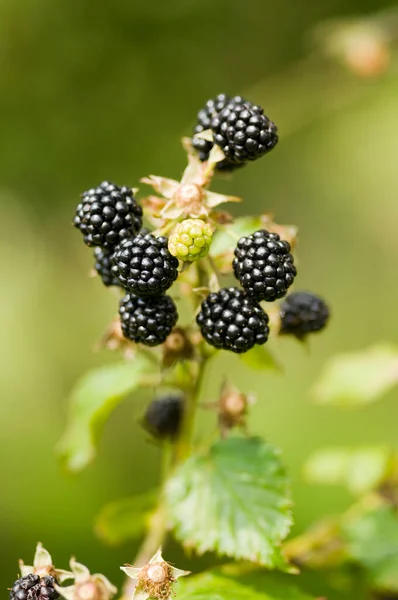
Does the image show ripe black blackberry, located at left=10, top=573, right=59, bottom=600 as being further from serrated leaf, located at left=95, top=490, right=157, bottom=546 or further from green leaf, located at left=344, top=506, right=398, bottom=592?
green leaf, located at left=344, top=506, right=398, bottom=592

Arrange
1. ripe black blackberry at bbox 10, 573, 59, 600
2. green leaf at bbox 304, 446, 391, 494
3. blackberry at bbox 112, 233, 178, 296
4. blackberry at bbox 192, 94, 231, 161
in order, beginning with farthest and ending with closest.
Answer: green leaf at bbox 304, 446, 391, 494
blackberry at bbox 192, 94, 231, 161
blackberry at bbox 112, 233, 178, 296
ripe black blackberry at bbox 10, 573, 59, 600

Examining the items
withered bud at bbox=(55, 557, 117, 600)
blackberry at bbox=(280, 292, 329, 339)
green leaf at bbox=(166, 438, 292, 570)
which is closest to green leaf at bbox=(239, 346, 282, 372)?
blackberry at bbox=(280, 292, 329, 339)

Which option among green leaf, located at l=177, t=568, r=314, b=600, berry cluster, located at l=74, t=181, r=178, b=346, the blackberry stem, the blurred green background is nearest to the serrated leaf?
the blackberry stem

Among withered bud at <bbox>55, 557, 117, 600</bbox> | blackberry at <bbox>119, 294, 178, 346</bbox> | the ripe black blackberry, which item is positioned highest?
blackberry at <bbox>119, 294, 178, 346</bbox>

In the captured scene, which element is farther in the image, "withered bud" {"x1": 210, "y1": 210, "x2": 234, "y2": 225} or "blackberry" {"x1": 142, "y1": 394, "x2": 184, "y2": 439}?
"blackberry" {"x1": 142, "y1": 394, "x2": 184, "y2": 439}

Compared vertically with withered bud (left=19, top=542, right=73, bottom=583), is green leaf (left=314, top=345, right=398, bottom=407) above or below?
above

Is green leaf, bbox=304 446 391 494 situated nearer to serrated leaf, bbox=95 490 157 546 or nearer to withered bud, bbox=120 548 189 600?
serrated leaf, bbox=95 490 157 546

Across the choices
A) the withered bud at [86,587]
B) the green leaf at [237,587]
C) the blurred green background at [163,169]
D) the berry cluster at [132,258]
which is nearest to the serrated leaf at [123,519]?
the green leaf at [237,587]

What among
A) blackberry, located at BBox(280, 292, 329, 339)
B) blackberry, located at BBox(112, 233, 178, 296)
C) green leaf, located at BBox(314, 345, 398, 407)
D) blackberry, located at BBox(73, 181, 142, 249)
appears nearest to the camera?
blackberry, located at BBox(112, 233, 178, 296)
